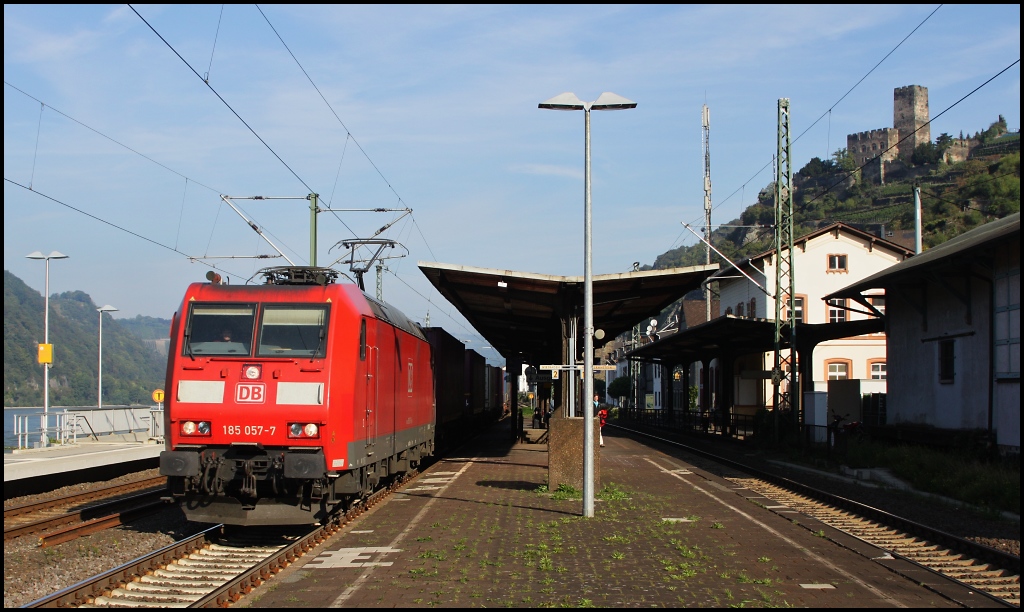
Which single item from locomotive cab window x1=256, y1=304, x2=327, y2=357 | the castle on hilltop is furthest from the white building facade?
the castle on hilltop

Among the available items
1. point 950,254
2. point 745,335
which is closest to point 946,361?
point 950,254

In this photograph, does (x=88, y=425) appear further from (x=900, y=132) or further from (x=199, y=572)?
(x=900, y=132)

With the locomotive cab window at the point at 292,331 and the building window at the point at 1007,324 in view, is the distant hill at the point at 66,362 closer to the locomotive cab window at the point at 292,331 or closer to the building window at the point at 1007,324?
the locomotive cab window at the point at 292,331

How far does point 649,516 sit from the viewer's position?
13.6m

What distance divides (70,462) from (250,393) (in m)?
10.2

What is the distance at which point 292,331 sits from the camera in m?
11.1

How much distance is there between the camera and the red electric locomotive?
1057 cm

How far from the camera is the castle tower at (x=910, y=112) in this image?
521 feet

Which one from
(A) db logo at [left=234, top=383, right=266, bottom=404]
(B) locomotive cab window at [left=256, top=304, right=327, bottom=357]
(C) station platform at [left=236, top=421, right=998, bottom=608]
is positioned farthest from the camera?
(B) locomotive cab window at [left=256, top=304, right=327, bottom=357]

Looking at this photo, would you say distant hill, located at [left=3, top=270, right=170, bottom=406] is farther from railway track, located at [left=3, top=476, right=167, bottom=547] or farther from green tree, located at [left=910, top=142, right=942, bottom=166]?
green tree, located at [left=910, top=142, right=942, bottom=166]

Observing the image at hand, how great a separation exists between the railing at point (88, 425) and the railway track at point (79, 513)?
30.5ft

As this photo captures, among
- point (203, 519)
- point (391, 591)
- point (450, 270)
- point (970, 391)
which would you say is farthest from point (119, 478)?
point (970, 391)

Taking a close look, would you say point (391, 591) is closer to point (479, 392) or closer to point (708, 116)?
point (479, 392)

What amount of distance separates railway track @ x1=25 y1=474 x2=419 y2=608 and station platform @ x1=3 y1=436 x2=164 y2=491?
596cm
